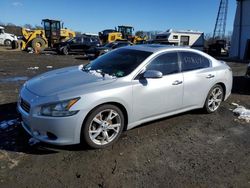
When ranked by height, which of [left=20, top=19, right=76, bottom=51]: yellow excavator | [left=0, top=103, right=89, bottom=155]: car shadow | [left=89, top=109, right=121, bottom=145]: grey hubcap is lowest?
[left=0, top=103, right=89, bottom=155]: car shadow

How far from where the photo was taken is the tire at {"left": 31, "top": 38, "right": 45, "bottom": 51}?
85.3ft

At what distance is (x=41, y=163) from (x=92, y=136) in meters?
0.82

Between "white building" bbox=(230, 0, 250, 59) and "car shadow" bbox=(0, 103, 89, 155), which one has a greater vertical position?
"white building" bbox=(230, 0, 250, 59)

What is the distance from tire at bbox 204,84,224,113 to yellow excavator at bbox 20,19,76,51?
22793 mm

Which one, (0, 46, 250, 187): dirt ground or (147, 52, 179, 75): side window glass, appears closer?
(0, 46, 250, 187): dirt ground

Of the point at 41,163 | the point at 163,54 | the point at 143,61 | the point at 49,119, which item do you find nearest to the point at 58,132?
the point at 49,119

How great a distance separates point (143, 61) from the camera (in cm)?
474

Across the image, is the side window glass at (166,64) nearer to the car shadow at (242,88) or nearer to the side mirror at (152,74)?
the side mirror at (152,74)

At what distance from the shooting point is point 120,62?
5.00 meters

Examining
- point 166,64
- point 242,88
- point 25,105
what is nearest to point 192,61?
point 166,64

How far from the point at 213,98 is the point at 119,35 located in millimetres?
26806

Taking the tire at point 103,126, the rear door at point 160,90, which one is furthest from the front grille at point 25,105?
the rear door at point 160,90

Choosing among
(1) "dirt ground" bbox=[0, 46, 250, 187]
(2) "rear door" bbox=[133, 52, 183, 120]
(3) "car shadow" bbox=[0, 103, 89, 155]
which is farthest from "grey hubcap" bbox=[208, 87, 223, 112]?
(3) "car shadow" bbox=[0, 103, 89, 155]

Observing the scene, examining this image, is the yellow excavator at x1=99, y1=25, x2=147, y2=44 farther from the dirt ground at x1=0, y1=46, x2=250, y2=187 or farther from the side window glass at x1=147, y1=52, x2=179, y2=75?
the dirt ground at x1=0, y1=46, x2=250, y2=187
